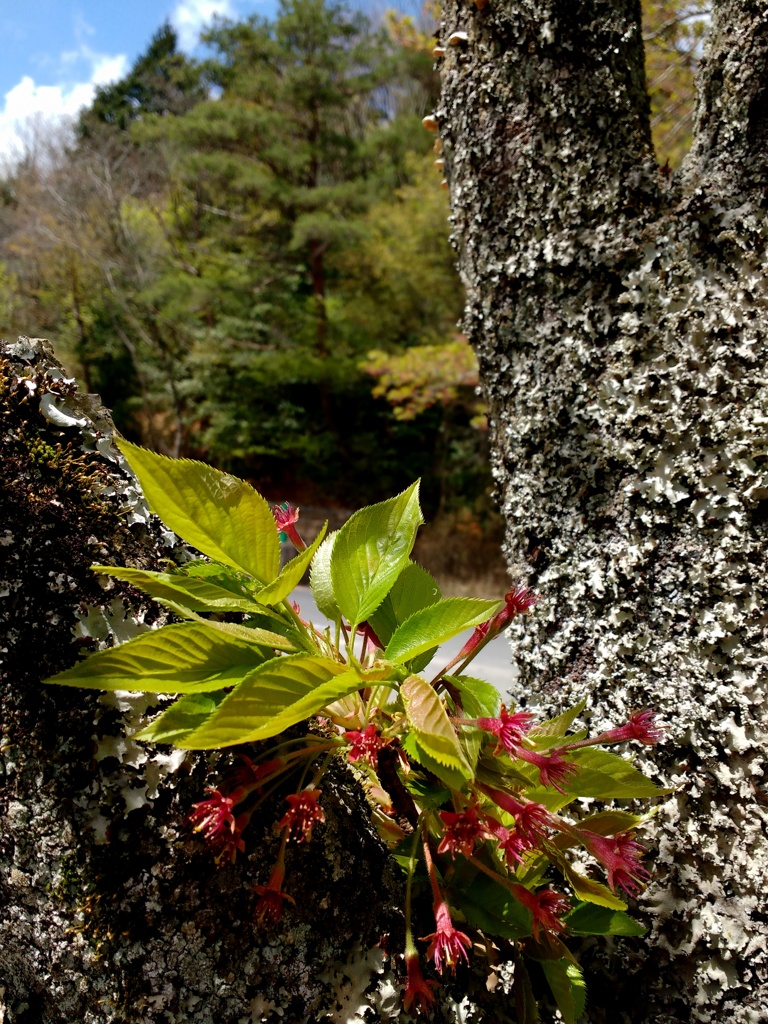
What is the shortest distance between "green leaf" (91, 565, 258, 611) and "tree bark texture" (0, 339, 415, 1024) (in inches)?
3.0

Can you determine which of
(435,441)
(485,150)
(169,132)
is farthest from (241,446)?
(485,150)

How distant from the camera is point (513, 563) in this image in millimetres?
1256

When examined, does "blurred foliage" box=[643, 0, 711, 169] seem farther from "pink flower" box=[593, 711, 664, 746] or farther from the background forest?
"pink flower" box=[593, 711, 664, 746]

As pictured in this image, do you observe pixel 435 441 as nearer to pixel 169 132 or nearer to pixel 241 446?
pixel 241 446

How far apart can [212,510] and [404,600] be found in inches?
12.0

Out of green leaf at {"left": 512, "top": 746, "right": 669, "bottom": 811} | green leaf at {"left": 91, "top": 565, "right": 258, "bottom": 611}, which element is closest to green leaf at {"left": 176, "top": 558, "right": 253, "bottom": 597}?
green leaf at {"left": 91, "top": 565, "right": 258, "bottom": 611}

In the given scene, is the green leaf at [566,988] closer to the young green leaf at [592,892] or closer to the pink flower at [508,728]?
the young green leaf at [592,892]

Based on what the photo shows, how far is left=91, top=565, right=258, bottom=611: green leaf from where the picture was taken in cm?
68

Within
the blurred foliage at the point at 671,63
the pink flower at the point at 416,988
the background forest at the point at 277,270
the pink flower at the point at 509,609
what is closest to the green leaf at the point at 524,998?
the pink flower at the point at 416,988

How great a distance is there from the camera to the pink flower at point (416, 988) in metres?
0.68

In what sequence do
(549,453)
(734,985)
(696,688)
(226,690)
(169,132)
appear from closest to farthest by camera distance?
(226,690)
(734,985)
(696,688)
(549,453)
(169,132)

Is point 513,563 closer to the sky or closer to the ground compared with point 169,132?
closer to the ground

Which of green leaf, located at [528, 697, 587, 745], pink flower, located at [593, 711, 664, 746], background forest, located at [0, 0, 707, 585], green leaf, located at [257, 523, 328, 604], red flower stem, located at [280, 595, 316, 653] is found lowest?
pink flower, located at [593, 711, 664, 746]

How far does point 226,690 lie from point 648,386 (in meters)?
0.79
